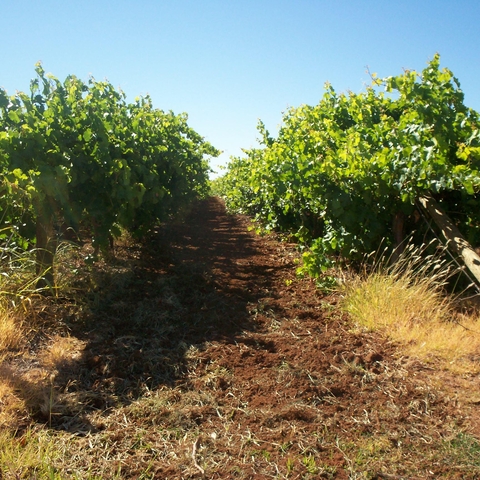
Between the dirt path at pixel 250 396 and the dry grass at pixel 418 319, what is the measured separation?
172 mm

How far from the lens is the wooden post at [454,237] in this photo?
4410mm

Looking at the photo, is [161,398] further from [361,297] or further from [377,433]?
[361,297]

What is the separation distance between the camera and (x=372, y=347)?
407 centimetres

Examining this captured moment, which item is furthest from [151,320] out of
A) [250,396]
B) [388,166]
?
[388,166]

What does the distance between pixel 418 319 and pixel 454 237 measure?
1.02m

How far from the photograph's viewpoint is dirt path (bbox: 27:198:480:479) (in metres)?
2.59

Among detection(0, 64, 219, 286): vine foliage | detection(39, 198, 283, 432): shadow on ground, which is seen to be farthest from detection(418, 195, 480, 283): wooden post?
detection(0, 64, 219, 286): vine foliage

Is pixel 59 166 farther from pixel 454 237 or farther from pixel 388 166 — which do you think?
pixel 454 237

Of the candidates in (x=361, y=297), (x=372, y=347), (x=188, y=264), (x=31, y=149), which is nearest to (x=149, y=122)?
(x=188, y=264)

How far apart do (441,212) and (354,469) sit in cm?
338

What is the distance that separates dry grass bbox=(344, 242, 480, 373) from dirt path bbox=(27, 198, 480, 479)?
172mm

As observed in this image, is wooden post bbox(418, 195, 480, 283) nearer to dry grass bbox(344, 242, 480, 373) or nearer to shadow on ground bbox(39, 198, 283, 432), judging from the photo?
dry grass bbox(344, 242, 480, 373)

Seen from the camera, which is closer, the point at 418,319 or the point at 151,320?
the point at 418,319

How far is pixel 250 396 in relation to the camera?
3285 mm
